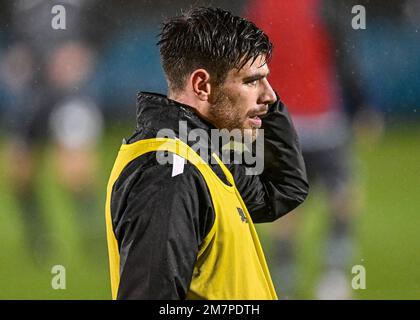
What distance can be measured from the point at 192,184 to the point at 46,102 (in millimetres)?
2838

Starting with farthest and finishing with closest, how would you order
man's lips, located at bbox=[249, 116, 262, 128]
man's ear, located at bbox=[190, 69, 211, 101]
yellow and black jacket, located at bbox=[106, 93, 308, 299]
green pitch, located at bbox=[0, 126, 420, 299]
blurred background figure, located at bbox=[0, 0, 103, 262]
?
blurred background figure, located at bbox=[0, 0, 103, 262], green pitch, located at bbox=[0, 126, 420, 299], man's lips, located at bbox=[249, 116, 262, 128], man's ear, located at bbox=[190, 69, 211, 101], yellow and black jacket, located at bbox=[106, 93, 308, 299]

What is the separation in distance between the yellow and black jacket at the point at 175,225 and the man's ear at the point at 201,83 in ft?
0.13

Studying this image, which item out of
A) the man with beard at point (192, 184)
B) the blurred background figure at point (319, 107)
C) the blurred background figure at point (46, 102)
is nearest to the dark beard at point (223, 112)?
the man with beard at point (192, 184)

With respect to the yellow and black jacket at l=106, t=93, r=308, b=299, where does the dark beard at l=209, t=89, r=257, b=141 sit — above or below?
above

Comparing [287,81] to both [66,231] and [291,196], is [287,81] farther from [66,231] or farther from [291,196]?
[291,196]

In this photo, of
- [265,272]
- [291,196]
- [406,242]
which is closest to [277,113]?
[291,196]

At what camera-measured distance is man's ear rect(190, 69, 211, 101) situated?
1.54 m

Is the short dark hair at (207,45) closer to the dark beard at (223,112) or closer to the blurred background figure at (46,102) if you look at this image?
the dark beard at (223,112)

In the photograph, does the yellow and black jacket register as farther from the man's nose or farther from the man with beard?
the man's nose

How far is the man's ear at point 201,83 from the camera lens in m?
1.54

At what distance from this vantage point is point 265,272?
1535mm

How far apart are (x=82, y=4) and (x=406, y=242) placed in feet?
6.20

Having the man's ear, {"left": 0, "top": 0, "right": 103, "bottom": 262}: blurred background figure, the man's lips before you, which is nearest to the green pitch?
{"left": 0, "top": 0, "right": 103, "bottom": 262}: blurred background figure

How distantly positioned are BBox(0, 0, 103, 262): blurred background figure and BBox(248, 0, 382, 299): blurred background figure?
873 millimetres
